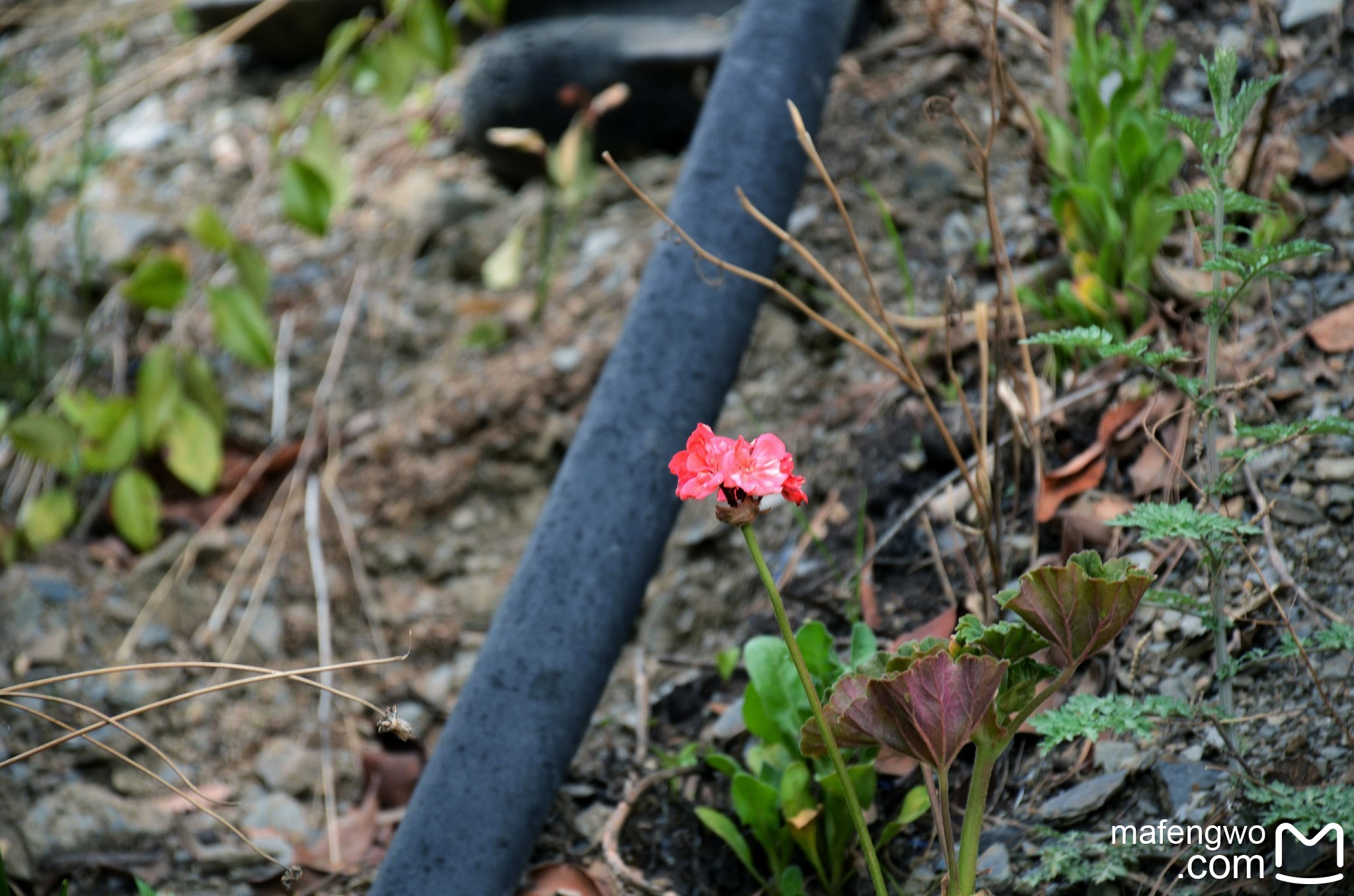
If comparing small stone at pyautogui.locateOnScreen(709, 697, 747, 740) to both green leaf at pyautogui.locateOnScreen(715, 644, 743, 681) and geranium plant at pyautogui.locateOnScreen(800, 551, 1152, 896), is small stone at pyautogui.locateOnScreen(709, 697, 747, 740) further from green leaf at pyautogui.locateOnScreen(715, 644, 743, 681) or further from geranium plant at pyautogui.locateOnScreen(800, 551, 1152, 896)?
geranium plant at pyautogui.locateOnScreen(800, 551, 1152, 896)

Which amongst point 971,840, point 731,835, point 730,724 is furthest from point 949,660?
point 730,724

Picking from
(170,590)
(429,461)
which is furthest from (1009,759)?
(170,590)

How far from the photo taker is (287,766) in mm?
1595

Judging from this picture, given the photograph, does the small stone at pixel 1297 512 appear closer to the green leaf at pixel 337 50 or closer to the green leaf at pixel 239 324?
the green leaf at pixel 239 324

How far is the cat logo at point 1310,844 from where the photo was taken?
807 mm

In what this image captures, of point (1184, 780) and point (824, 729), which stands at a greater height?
point (824, 729)

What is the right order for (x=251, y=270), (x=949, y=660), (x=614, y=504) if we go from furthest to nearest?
(x=251, y=270), (x=614, y=504), (x=949, y=660)

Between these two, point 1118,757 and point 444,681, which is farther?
point 444,681

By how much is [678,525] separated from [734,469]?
0.93 metres

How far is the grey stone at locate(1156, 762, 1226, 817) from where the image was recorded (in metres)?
0.94

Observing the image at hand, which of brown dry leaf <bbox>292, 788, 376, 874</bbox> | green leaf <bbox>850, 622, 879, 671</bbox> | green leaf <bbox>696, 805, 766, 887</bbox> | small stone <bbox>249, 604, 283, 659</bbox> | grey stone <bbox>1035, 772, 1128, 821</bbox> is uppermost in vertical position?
green leaf <bbox>850, 622, 879, 671</bbox>

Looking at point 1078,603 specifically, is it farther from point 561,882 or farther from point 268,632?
point 268,632

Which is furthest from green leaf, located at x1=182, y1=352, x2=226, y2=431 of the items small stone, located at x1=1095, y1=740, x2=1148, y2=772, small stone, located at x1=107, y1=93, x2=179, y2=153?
small stone, located at x1=1095, y1=740, x2=1148, y2=772

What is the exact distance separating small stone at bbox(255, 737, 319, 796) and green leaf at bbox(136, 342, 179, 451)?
0.68 meters
